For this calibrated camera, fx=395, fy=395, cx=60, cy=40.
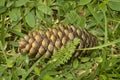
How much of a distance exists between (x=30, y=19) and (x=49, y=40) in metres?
0.28

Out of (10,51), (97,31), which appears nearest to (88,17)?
(97,31)

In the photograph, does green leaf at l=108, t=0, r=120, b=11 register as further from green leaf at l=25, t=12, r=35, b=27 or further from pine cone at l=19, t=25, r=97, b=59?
green leaf at l=25, t=12, r=35, b=27

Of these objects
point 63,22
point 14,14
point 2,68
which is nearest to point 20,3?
point 14,14

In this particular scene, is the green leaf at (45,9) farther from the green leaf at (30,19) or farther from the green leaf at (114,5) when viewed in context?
the green leaf at (114,5)

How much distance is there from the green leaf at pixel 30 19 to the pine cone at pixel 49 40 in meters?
0.19

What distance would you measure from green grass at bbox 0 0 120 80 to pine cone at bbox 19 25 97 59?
53 millimetres

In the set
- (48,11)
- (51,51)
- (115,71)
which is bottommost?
(115,71)

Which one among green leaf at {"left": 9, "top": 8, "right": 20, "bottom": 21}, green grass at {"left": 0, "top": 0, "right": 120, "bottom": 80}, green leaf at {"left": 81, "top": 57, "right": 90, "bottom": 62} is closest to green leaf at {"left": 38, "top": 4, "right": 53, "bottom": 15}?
green grass at {"left": 0, "top": 0, "right": 120, "bottom": 80}

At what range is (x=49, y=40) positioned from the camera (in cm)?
219

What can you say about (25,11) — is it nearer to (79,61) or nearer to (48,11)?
(48,11)

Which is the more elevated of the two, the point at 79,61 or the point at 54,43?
the point at 54,43

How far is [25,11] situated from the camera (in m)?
2.44

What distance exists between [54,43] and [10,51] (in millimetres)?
297

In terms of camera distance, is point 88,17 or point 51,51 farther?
point 88,17
